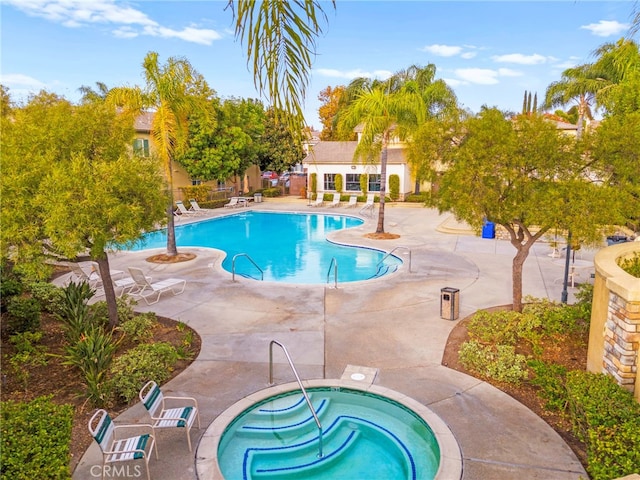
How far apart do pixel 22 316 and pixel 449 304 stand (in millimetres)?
9531

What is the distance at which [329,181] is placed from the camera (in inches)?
1475

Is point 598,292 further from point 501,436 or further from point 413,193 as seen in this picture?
point 413,193

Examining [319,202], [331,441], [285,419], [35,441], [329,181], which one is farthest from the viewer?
[329,181]

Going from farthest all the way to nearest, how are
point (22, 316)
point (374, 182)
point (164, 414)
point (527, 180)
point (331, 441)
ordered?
point (374, 182) < point (22, 316) < point (527, 180) < point (331, 441) < point (164, 414)

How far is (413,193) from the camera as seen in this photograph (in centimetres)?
3653

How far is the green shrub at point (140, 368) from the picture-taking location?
7.44 meters

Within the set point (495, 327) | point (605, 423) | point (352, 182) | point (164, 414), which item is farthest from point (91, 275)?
point (352, 182)

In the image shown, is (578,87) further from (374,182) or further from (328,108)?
(328,108)

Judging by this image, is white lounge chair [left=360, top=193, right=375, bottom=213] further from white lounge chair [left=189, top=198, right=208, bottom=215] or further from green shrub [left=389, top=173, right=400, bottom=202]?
white lounge chair [left=189, top=198, right=208, bottom=215]

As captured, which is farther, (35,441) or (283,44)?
(35,441)

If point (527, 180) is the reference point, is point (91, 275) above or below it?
below

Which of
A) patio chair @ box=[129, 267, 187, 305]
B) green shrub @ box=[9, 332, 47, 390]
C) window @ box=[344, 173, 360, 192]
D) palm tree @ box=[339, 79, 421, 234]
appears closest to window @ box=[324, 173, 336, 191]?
window @ box=[344, 173, 360, 192]

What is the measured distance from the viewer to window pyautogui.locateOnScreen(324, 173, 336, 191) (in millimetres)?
37156

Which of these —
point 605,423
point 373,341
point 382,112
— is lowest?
point 373,341
